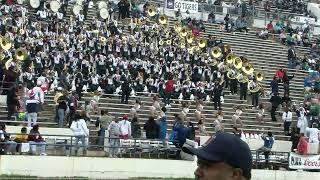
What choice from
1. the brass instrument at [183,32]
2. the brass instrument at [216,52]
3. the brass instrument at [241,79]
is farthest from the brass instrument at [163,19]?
the brass instrument at [241,79]

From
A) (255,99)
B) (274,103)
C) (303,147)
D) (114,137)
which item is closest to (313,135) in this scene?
(303,147)

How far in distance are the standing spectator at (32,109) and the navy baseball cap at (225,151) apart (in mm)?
20238

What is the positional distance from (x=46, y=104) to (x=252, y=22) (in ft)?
69.8

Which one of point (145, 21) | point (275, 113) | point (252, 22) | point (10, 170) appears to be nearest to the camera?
point (10, 170)

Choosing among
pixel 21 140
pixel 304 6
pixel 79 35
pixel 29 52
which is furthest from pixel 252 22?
→ pixel 21 140

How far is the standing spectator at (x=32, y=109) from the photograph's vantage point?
76.5 feet

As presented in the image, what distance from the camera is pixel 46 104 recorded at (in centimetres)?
2630

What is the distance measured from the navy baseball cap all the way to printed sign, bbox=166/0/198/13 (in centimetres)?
3932

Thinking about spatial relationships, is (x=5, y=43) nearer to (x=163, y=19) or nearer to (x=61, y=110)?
(x=61, y=110)

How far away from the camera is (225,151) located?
327 cm

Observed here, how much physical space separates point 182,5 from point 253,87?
34.2 feet

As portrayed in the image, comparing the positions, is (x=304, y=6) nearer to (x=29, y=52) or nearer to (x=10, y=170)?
(x=29, y=52)

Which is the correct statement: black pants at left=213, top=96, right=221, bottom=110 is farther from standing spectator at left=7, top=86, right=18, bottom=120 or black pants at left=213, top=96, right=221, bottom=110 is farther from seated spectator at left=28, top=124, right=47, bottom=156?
seated spectator at left=28, top=124, right=47, bottom=156

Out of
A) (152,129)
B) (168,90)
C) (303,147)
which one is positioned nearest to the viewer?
(152,129)
